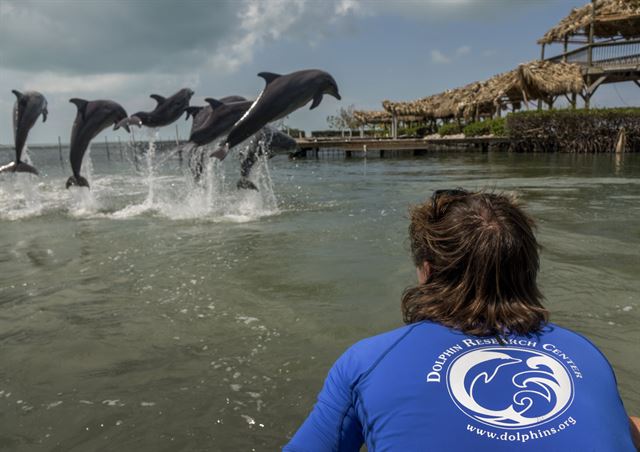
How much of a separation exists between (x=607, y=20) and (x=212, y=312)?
44621mm

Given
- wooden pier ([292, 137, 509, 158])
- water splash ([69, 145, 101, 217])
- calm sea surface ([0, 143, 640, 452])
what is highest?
wooden pier ([292, 137, 509, 158])

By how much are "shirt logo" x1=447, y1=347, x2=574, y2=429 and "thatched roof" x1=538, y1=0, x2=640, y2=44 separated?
45202 mm

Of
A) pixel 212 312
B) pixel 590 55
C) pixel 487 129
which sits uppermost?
pixel 590 55

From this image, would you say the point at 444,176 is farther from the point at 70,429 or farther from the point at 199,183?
the point at 70,429

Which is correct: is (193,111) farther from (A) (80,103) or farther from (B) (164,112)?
(A) (80,103)

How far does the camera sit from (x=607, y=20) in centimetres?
3972

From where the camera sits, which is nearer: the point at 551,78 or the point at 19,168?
the point at 19,168

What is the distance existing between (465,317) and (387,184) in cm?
1740

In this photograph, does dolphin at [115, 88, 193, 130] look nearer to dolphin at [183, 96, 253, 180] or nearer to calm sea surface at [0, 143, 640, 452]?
dolphin at [183, 96, 253, 180]

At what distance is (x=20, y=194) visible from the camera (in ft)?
58.8

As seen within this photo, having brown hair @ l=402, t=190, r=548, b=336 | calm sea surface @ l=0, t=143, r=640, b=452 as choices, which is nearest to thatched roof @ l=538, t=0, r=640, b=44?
calm sea surface @ l=0, t=143, r=640, b=452

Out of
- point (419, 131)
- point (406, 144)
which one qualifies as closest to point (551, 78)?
point (406, 144)

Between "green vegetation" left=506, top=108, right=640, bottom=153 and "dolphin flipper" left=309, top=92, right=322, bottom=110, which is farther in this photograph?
"green vegetation" left=506, top=108, right=640, bottom=153

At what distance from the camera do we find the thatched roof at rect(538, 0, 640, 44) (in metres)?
39.6
